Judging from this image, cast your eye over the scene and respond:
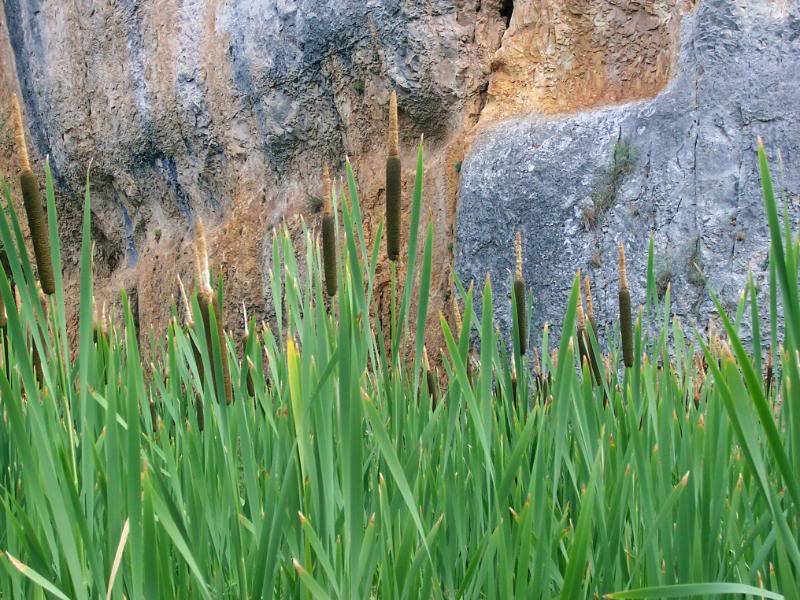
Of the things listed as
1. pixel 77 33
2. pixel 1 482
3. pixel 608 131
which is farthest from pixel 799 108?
pixel 77 33

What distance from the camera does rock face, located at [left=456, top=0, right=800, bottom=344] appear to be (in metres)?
3.09

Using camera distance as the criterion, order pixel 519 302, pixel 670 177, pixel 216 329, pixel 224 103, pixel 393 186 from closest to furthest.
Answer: pixel 216 329 → pixel 393 186 → pixel 519 302 → pixel 670 177 → pixel 224 103

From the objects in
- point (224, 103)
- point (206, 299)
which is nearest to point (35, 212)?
point (206, 299)

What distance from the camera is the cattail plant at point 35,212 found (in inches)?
26.1

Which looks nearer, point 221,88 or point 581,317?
point 581,317

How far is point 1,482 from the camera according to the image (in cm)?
92

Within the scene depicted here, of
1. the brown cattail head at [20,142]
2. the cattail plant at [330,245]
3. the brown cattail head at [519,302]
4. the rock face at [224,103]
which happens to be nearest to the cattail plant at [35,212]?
the brown cattail head at [20,142]

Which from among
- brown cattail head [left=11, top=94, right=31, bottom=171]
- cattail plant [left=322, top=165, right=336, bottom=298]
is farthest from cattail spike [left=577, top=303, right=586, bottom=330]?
brown cattail head [left=11, top=94, right=31, bottom=171]

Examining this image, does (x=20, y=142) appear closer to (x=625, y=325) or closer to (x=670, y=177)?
(x=625, y=325)

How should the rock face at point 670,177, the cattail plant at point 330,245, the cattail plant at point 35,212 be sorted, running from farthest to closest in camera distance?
the rock face at point 670,177 < the cattail plant at point 330,245 < the cattail plant at point 35,212

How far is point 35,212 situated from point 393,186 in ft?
0.93

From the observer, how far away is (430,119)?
166 inches

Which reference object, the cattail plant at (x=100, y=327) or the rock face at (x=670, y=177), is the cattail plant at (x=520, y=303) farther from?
the rock face at (x=670, y=177)

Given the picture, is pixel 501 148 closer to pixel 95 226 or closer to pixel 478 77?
pixel 478 77
